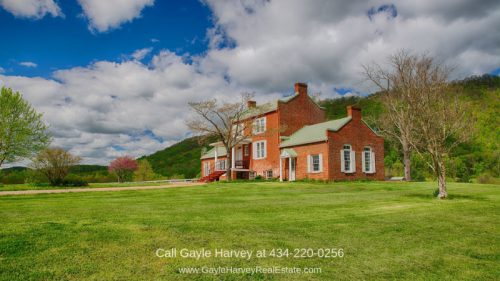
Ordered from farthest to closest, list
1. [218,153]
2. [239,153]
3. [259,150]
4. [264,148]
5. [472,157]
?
[472,157] → [218,153] → [239,153] → [259,150] → [264,148]

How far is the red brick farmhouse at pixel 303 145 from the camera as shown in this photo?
94.6 feet

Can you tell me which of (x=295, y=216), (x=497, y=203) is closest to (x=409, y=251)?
(x=295, y=216)

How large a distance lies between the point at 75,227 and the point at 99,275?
3.16m

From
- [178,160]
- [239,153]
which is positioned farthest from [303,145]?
[178,160]

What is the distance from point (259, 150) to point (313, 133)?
7.13m

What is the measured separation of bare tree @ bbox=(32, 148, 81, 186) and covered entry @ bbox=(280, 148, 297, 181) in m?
17.0

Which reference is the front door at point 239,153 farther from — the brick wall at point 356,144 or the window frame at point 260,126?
the brick wall at point 356,144

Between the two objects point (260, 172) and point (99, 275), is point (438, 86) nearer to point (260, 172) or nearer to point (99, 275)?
point (99, 275)

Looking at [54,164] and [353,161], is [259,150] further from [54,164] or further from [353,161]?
[54,164]

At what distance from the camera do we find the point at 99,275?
16.6 feet

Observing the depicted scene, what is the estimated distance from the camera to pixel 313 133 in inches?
1222

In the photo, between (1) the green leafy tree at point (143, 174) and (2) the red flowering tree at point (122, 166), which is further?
(1) the green leafy tree at point (143, 174)

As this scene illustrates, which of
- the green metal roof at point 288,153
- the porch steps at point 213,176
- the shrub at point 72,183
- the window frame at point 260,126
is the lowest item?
the shrub at point 72,183

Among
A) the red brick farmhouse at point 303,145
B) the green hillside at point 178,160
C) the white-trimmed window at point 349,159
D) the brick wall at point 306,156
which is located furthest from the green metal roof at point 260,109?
the green hillside at point 178,160
